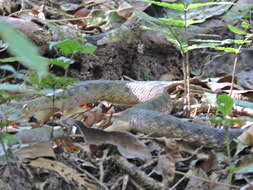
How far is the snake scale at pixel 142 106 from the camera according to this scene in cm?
248

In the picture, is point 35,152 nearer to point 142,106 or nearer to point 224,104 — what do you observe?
point 224,104

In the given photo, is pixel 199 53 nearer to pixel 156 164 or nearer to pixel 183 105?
pixel 183 105

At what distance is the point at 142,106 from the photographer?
10.5 ft

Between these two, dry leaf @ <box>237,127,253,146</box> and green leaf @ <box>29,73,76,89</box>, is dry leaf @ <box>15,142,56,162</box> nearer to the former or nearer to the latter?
green leaf @ <box>29,73,76,89</box>

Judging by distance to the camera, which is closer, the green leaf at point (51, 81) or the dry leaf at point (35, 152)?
the green leaf at point (51, 81)

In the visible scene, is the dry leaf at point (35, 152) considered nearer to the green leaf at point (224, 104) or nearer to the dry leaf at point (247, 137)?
the green leaf at point (224, 104)

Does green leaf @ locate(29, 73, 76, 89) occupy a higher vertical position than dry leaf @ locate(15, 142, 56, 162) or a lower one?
higher

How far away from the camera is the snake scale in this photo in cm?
248

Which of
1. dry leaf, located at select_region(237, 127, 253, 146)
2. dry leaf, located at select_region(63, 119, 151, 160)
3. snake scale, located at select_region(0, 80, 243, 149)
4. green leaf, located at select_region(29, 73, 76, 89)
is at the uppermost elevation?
green leaf, located at select_region(29, 73, 76, 89)

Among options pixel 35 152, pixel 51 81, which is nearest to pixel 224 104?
pixel 51 81

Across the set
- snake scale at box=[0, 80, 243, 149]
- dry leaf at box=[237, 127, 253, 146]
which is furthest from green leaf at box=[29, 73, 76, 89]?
dry leaf at box=[237, 127, 253, 146]

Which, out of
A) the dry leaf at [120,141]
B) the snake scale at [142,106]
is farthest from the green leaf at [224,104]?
the snake scale at [142,106]

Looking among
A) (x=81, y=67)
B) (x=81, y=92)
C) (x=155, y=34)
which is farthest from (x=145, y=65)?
(x=81, y=92)

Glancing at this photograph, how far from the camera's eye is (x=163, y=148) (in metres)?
2.21
